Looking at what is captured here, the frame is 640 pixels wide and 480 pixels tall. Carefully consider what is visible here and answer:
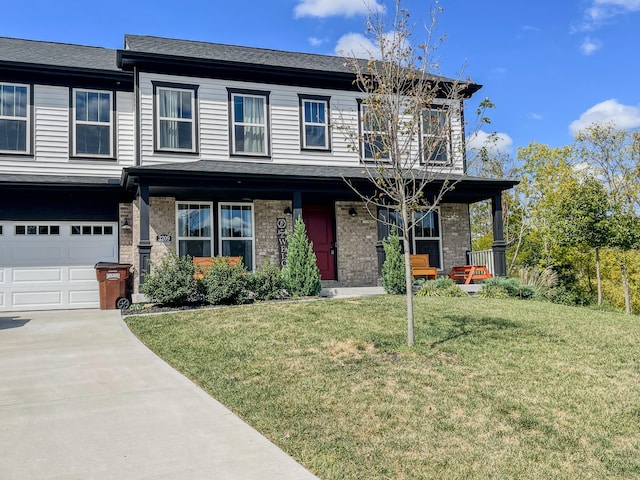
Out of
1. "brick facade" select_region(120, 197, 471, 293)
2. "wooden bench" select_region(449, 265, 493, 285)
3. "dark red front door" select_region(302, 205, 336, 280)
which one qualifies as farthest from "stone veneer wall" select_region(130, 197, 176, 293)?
"wooden bench" select_region(449, 265, 493, 285)

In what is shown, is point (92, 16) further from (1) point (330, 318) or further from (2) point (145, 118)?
(1) point (330, 318)

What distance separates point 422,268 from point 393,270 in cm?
207

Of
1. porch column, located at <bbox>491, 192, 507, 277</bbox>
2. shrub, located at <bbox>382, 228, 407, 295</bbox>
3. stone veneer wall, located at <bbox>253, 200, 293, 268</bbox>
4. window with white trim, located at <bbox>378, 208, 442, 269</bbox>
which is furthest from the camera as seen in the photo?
window with white trim, located at <bbox>378, 208, 442, 269</bbox>

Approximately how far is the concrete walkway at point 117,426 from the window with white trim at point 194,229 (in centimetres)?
695

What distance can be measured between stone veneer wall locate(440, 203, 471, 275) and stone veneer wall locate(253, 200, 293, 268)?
4921mm

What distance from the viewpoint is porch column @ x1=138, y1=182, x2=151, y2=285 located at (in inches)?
473

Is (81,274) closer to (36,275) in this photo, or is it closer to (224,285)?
(36,275)

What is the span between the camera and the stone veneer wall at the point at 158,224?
13867 millimetres

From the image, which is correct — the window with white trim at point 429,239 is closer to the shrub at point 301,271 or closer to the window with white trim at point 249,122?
the shrub at point 301,271

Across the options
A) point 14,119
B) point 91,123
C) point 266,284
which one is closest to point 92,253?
point 91,123

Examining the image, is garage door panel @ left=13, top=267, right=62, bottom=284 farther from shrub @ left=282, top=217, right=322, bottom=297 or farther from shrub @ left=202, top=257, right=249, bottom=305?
shrub @ left=282, top=217, right=322, bottom=297

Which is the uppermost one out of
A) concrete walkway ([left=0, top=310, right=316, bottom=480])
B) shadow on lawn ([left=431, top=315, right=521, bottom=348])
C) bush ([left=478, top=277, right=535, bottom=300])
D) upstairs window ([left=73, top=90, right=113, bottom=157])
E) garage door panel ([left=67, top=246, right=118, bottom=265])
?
upstairs window ([left=73, top=90, right=113, bottom=157])

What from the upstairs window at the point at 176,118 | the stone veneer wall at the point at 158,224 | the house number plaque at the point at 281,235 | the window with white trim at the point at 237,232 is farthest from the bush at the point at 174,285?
the upstairs window at the point at 176,118

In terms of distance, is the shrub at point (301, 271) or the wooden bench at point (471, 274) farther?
the wooden bench at point (471, 274)
